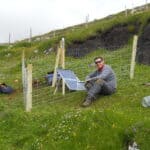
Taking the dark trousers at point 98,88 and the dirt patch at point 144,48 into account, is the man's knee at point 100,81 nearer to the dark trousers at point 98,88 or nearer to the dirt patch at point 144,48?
the dark trousers at point 98,88

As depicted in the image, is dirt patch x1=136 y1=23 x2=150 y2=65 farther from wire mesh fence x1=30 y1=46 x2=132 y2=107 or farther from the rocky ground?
the rocky ground

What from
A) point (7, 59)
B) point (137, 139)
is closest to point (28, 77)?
point (137, 139)

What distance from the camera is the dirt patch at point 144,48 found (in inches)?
1119

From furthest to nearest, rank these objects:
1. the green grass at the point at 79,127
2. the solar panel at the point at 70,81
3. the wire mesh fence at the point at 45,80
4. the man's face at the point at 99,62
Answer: the solar panel at the point at 70,81 < the wire mesh fence at the point at 45,80 < the man's face at the point at 99,62 < the green grass at the point at 79,127

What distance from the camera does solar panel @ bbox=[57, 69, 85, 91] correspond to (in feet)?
69.8

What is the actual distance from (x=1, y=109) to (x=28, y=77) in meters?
1.33

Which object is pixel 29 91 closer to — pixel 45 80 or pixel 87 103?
pixel 87 103

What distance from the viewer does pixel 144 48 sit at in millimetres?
29141

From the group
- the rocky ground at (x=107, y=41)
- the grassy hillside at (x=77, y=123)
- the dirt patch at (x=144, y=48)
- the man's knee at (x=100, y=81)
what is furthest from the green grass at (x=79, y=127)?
the rocky ground at (x=107, y=41)

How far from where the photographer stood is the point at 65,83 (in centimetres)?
2159

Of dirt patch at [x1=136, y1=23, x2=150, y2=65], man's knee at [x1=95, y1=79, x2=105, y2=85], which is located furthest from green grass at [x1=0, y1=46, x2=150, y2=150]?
dirt patch at [x1=136, y1=23, x2=150, y2=65]

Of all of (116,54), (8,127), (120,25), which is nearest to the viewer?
(8,127)

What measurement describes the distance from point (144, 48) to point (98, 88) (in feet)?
34.5

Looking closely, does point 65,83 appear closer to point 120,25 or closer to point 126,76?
point 126,76
